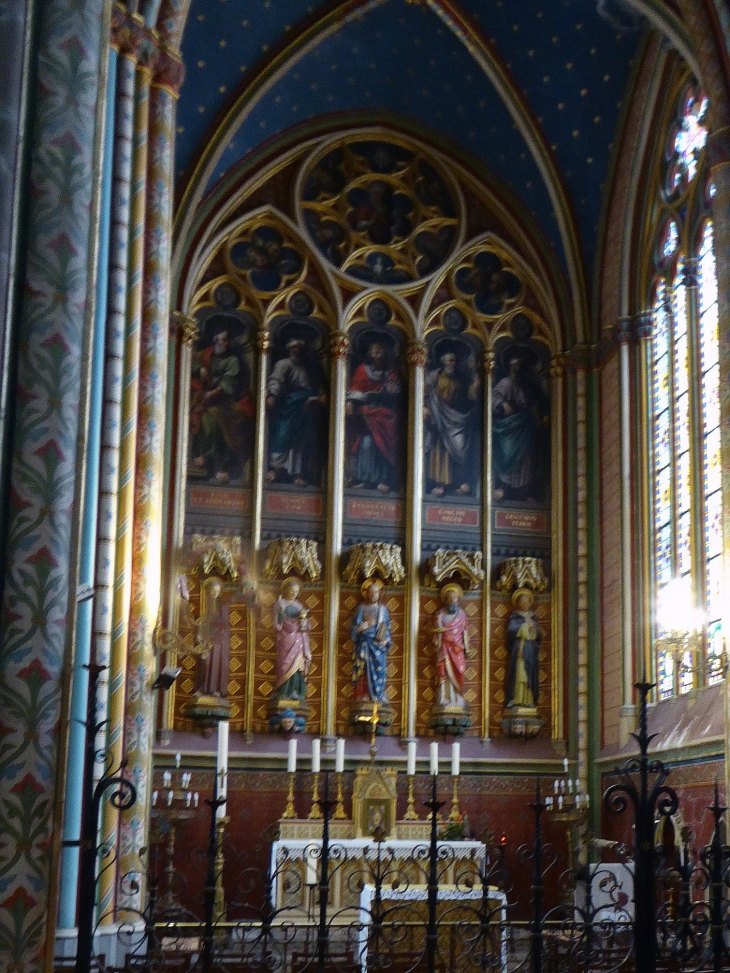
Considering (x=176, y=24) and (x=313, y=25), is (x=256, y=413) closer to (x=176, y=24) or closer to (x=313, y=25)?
(x=313, y=25)

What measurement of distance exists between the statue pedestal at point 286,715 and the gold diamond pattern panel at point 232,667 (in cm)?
44

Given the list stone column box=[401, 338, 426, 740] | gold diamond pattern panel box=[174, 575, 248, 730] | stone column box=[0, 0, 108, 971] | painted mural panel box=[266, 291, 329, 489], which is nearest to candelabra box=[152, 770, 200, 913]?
gold diamond pattern panel box=[174, 575, 248, 730]

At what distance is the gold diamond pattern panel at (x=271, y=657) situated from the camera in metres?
17.5

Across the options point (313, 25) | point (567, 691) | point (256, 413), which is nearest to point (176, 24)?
point (313, 25)

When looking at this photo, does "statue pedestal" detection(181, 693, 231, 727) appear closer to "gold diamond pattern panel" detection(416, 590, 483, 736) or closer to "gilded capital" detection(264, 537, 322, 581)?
"gilded capital" detection(264, 537, 322, 581)

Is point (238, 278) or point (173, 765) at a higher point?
point (238, 278)

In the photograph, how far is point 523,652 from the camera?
1819 cm

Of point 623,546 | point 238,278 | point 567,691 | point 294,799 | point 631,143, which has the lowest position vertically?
point 294,799

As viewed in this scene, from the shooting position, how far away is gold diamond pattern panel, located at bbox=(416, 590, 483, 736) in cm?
1794

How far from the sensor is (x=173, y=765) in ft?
55.1

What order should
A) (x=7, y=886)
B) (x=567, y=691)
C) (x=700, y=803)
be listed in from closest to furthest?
1. (x=7, y=886)
2. (x=700, y=803)
3. (x=567, y=691)

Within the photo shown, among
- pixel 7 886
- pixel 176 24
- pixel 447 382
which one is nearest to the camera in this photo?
pixel 7 886

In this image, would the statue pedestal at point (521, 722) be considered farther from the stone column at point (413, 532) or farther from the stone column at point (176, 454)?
the stone column at point (176, 454)

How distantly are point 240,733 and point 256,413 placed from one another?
14.9 feet
